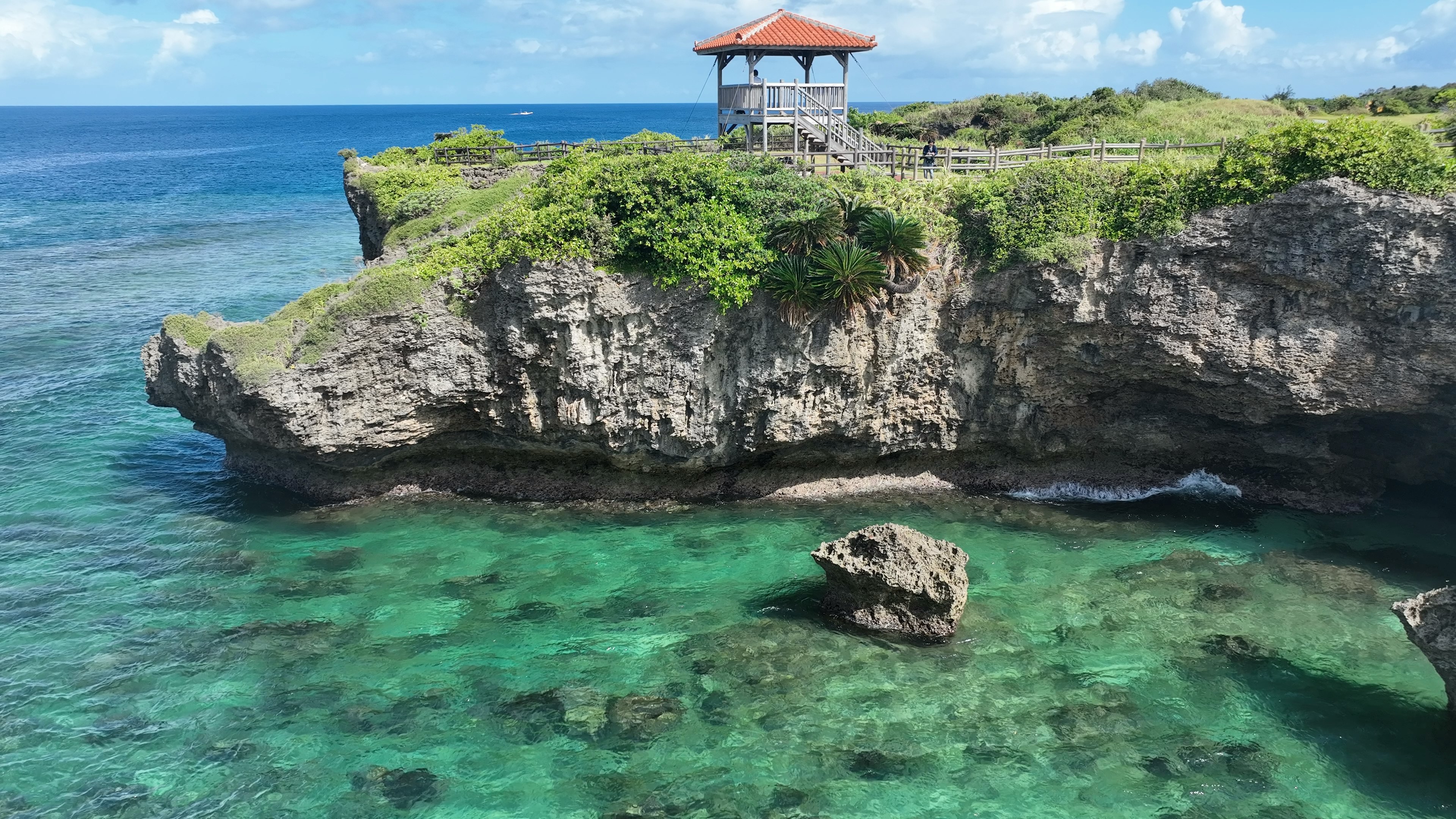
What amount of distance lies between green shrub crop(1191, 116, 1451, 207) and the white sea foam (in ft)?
22.1

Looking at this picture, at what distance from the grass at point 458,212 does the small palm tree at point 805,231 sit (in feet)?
24.0

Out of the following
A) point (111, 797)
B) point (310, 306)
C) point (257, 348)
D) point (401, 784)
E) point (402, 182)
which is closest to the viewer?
point (111, 797)

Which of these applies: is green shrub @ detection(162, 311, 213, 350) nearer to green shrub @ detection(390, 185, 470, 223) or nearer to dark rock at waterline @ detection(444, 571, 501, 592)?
green shrub @ detection(390, 185, 470, 223)

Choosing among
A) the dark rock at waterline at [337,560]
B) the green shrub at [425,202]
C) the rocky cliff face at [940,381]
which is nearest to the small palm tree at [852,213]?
the rocky cliff face at [940,381]

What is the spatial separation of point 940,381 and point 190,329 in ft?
55.3

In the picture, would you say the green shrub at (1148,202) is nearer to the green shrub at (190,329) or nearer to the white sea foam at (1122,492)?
the white sea foam at (1122,492)

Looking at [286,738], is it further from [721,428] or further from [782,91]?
[782,91]

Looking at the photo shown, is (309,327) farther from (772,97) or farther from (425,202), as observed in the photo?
(772,97)

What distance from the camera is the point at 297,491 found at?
826 inches

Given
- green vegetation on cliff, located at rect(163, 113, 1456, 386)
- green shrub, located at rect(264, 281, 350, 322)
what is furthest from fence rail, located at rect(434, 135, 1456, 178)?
green shrub, located at rect(264, 281, 350, 322)

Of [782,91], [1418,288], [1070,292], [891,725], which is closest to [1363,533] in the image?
[1418,288]

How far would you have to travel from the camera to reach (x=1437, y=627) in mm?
13133

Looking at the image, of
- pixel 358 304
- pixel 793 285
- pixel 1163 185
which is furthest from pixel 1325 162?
pixel 358 304

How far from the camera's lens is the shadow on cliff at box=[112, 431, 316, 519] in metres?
20.5
